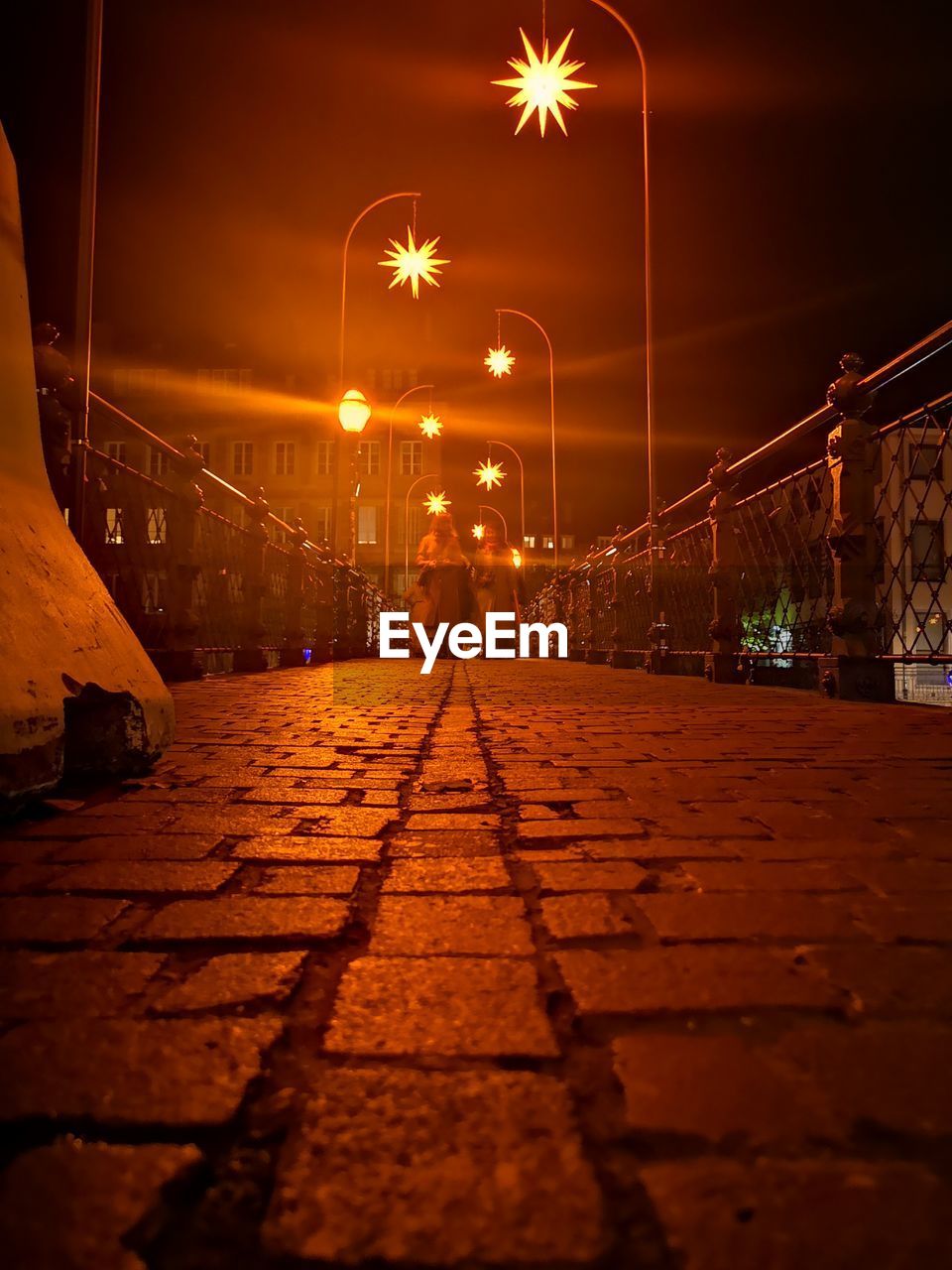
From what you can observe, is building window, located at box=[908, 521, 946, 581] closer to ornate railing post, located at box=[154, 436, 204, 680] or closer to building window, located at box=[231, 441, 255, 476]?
ornate railing post, located at box=[154, 436, 204, 680]

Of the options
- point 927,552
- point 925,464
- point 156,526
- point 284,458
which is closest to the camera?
point 927,552

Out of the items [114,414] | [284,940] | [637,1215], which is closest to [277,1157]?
[637,1215]

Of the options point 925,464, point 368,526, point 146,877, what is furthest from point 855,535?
point 368,526

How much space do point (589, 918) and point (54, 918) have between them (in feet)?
3.17

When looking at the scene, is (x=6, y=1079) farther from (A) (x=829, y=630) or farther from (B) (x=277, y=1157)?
(A) (x=829, y=630)

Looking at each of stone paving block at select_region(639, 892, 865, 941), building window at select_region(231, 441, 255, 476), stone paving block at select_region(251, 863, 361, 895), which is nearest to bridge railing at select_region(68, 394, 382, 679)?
stone paving block at select_region(251, 863, 361, 895)

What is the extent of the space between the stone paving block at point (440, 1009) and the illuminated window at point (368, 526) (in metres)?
55.2

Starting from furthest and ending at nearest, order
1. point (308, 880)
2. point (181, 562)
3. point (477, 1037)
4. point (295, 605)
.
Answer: point (295, 605) → point (181, 562) → point (308, 880) → point (477, 1037)

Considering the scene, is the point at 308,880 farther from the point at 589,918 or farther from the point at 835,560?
the point at 835,560

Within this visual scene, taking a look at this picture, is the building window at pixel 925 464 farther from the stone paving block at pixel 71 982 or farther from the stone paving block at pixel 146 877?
the stone paving block at pixel 71 982

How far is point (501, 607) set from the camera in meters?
21.5

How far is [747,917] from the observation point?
1.58 metres

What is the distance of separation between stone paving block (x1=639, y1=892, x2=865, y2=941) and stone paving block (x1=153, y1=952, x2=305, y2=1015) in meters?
0.63

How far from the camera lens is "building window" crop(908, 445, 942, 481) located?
225 inches
